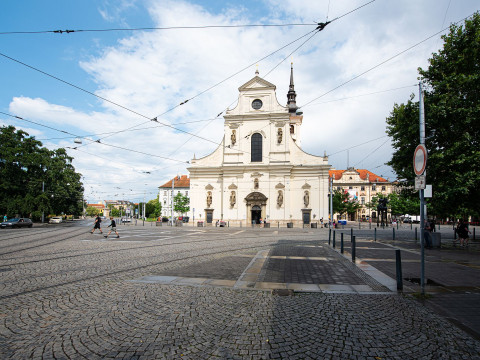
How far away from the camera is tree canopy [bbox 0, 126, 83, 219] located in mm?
37250

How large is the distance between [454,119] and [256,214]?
101 feet

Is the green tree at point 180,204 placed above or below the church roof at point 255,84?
below

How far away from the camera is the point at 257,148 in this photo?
141 feet

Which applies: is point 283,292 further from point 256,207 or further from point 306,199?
point 306,199

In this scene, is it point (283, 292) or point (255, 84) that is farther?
point (255, 84)

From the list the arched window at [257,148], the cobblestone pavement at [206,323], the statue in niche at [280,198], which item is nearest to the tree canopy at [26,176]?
the arched window at [257,148]

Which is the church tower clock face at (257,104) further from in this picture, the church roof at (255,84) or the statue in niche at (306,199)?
the statue in niche at (306,199)

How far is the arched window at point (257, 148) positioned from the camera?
43000 mm

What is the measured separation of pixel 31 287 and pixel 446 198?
16.5 meters

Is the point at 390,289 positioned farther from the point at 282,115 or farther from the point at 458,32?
the point at 282,115

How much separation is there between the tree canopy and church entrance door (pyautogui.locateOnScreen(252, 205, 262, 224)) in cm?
3096

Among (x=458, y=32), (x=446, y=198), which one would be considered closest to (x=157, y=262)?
(x=446, y=198)

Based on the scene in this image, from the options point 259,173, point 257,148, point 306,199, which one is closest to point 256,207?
Answer: point 259,173

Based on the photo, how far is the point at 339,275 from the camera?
24.2 ft
